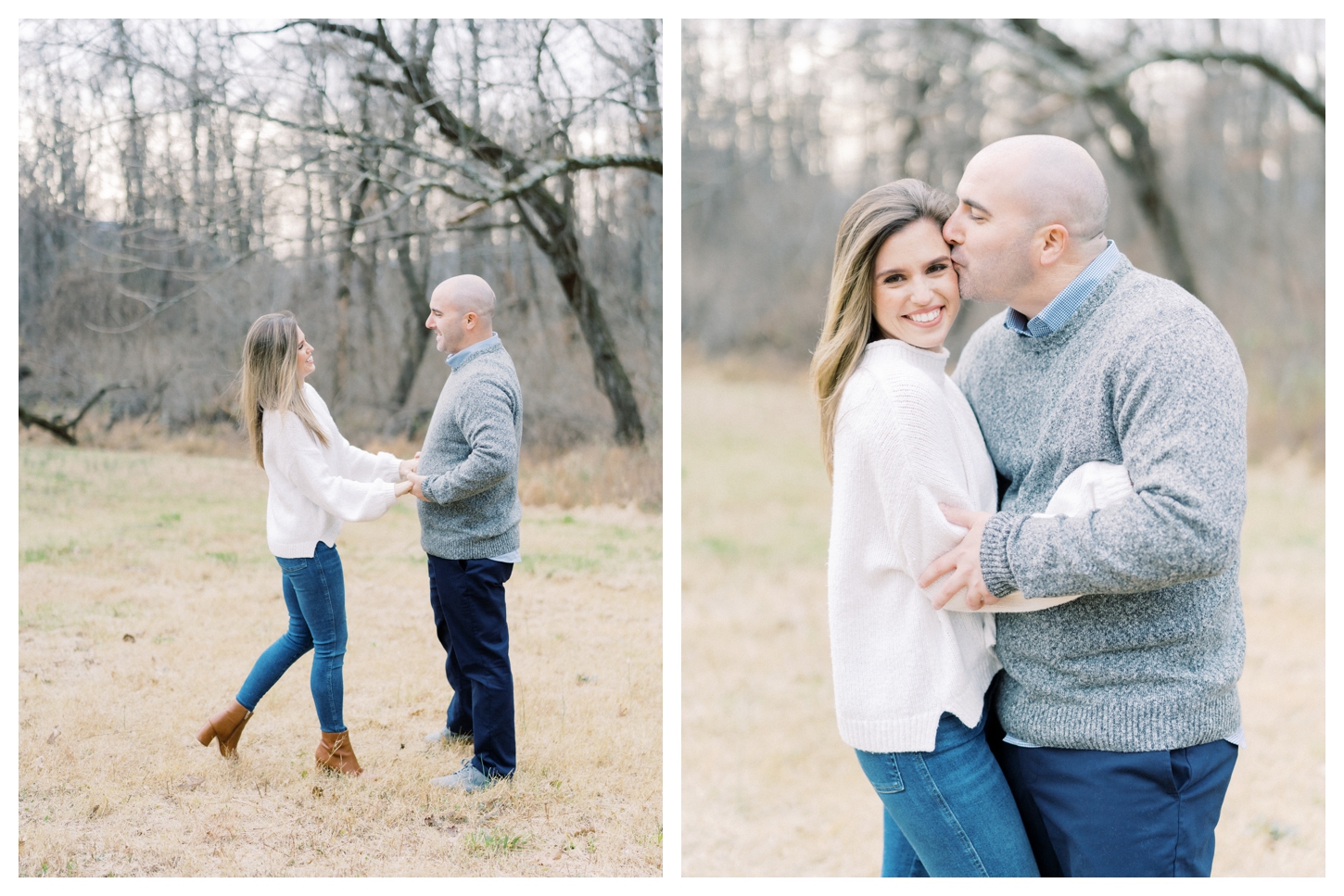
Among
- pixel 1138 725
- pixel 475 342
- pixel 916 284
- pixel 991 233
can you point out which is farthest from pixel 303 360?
pixel 1138 725

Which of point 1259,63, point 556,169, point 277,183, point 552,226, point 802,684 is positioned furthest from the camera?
point 1259,63

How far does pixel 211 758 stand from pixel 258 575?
55 centimetres

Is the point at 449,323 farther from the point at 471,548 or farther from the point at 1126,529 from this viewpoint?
the point at 1126,529

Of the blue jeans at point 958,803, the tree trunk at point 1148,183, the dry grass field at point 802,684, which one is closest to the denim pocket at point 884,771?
the blue jeans at point 958,803

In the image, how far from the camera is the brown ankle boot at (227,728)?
2643mm

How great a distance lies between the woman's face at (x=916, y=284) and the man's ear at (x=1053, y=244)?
159 mm

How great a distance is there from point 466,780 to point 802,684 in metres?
2.73

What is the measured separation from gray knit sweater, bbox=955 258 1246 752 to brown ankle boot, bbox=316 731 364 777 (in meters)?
1.69

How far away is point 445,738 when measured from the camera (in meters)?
2.79

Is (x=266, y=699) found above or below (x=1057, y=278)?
below

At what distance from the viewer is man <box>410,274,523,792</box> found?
264 centimetres

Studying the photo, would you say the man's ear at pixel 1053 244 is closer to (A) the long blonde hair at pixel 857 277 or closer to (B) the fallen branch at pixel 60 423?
(A) the long blonde hair at pixel 857 277

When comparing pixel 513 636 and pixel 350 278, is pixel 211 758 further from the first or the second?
pixel 350 278

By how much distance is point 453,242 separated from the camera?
3.13 meters
